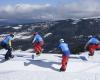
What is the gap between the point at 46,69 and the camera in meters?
22.4

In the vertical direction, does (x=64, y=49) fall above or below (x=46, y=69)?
above

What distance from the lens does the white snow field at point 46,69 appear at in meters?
20.5

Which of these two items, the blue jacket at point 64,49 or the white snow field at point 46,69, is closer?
the white snow field at point 46,69

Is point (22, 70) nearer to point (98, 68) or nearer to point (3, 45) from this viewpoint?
point (3, 45)

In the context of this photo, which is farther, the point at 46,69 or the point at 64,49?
the point at 46,69

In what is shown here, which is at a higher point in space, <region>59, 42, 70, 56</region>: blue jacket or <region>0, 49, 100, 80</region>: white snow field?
<region>59, 42, 70, 56</region>: blue jacket

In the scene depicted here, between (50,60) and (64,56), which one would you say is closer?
(64,56)

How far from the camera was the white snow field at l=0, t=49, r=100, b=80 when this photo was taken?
20547mm

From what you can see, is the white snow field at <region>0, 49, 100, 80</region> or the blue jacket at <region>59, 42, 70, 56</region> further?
the blue jacket at <region>59, 42, 70, 56</region>

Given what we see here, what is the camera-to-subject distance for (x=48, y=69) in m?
22.4

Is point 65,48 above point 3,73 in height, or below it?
above

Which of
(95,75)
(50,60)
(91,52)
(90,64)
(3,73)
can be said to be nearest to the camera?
(95,75)

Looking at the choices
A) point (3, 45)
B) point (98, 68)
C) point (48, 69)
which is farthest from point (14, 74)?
point (98, 68)

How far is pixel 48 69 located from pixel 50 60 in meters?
2.98
